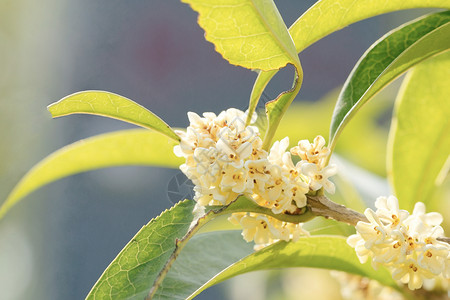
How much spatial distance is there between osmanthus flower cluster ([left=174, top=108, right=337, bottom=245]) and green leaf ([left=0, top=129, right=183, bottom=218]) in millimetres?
339

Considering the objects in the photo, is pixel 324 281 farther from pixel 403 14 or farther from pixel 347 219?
pixel 403 14

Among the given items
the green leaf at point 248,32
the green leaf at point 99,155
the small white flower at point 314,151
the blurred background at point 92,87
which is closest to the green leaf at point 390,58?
the small white flower at point 314,151

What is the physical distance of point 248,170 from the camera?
0.70m

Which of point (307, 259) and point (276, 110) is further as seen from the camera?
point (307, 259)

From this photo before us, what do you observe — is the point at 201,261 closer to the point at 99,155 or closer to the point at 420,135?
the point at 99,155

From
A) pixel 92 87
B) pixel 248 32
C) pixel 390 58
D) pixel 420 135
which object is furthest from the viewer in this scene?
pixel 92 87

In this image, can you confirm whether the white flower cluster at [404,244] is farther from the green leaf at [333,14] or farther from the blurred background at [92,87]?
the blurred background at [92,87]

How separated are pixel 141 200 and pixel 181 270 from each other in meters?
4.43

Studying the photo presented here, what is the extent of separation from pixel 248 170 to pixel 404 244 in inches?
9.0

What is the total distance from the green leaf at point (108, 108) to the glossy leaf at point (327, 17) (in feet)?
0.45

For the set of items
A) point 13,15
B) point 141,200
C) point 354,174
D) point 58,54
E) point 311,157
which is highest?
point 13,15

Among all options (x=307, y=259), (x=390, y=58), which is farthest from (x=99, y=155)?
(x=390, y=58)

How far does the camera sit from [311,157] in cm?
75

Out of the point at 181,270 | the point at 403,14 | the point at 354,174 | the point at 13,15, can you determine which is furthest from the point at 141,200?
the point at 181,270
